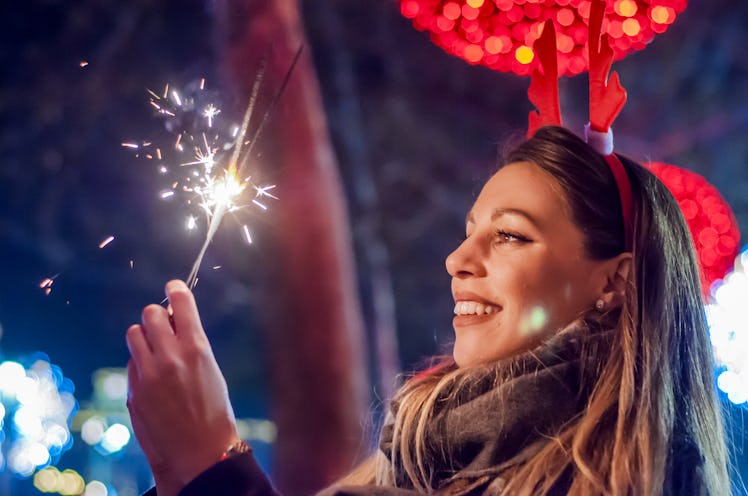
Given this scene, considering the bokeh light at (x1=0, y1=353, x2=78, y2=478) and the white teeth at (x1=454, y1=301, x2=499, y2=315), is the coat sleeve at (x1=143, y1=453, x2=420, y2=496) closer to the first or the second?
the white teeth at (x1=454, y1=301, x2=499, y2=315)

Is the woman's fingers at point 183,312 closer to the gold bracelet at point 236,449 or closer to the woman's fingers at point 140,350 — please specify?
the woman's fingers at point 140,350

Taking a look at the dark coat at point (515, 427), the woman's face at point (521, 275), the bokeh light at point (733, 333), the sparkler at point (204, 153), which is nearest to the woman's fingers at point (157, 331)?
the dark coat at point (515, 427)

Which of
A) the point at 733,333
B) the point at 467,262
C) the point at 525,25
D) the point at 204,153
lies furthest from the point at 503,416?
the point at 733,333

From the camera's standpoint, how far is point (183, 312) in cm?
132

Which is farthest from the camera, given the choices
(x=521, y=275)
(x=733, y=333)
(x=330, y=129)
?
(x=733, y=333)

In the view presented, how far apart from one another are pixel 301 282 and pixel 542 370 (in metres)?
1.72

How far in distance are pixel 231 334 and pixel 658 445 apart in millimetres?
5531

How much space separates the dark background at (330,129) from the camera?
4.37m

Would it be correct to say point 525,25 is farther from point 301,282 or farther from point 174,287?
point 174,287

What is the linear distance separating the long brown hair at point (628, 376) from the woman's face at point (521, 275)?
0.05 metres

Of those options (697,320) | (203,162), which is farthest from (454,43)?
(697,320)

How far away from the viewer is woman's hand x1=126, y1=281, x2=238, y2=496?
1284 mm

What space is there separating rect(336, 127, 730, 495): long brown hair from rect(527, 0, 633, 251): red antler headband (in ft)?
0.09

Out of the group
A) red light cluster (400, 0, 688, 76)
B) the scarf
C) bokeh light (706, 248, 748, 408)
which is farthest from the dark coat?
bokeh light (706, 248, 748, 408)
